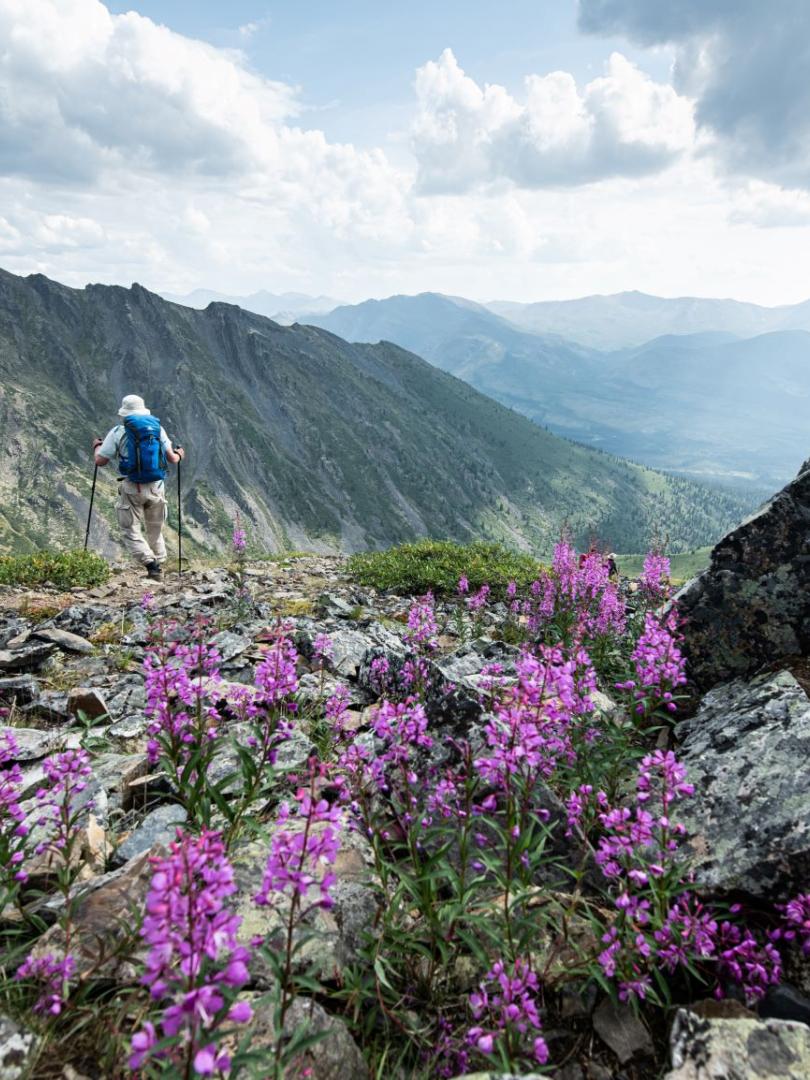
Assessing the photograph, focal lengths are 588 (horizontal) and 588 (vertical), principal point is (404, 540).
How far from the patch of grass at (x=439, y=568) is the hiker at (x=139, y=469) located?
711 centimetres

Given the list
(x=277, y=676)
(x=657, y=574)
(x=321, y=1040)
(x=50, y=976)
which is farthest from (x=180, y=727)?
(x=657, y=574)

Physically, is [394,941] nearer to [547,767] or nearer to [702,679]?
[547,767]

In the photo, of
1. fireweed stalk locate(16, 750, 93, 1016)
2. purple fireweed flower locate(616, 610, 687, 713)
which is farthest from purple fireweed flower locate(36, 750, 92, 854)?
purple fireweed flower locate(616, 610, 687, 713)

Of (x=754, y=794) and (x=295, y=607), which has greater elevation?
(x=754, y=794)

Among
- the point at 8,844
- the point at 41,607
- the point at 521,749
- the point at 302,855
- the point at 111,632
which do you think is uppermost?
the point at 521,749

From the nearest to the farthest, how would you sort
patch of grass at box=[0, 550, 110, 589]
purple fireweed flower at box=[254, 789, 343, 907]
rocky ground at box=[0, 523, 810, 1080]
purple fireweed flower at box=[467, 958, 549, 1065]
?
purple fireweed flower at box=[254, 789, 343, 907] < purple fireweed flower at box=[467, 958, 549, 1065] < rocky ground at box=[0, 523, 810, 1080] < patch of grass at box=[0, 550, 110, 589]

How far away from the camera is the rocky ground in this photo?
3.53m

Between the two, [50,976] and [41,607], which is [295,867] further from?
[41,607]

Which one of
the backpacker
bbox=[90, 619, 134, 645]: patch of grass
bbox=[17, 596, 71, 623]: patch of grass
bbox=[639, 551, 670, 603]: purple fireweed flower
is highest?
the backpacker

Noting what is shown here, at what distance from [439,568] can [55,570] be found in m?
12.2

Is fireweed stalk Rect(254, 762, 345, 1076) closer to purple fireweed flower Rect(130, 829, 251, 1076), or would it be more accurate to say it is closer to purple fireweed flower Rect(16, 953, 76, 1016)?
purple fireweed flower Rect(130, 829, 251, 1076)

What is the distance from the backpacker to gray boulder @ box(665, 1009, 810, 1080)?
18850mm

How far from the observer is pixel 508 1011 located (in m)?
3.38

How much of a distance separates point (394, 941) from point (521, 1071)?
1.05 metres
